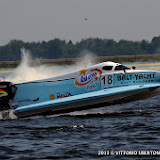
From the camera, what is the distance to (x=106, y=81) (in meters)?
18.6

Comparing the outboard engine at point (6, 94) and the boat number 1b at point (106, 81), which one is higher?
the boat number 1b at point (106, 81)

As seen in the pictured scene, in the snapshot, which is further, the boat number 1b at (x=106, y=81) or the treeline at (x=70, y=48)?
the treeline at (x=70, y=48)

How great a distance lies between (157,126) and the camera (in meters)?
15.4

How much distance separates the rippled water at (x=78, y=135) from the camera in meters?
12.0

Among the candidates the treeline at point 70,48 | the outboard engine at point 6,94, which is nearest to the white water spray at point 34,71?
the outboard engine at point 6,94

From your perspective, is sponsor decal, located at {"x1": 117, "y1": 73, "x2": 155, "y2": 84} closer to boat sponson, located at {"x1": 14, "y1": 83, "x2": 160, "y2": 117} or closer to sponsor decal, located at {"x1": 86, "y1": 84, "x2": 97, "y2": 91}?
boat sponson, located at {"x1": 14, "y1": 83, "x2": 160, "y2": 117}

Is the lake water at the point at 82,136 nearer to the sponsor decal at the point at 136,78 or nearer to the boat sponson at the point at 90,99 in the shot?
the boat sponson at the point at 90,99

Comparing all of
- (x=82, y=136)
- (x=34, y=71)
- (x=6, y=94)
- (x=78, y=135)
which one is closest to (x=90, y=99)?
(x=78, y=135)

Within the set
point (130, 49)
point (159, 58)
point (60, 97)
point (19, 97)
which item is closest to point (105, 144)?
point (60, 97)

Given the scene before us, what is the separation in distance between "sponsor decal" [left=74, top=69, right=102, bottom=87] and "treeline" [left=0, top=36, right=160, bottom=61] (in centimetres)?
9781

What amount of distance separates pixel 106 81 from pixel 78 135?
4.98 meters

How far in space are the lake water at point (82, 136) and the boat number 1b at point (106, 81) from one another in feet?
4.80

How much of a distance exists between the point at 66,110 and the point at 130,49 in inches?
4443

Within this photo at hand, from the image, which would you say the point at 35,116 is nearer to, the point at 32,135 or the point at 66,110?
the point at 66,110
